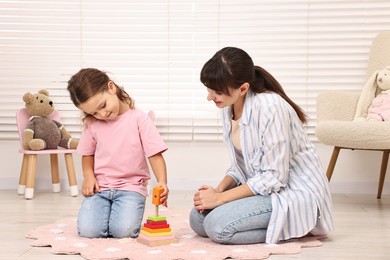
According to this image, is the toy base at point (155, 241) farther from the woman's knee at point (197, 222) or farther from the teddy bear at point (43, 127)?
the teddy bear at point (43, 127)

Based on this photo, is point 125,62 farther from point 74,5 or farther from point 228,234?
point 228,234

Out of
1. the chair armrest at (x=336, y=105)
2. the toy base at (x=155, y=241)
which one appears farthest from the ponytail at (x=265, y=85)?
the chair armrest at (x=336, y=105)

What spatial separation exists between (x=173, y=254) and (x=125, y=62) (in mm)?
1787

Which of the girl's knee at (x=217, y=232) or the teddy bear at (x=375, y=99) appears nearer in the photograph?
the girl's knee at (x=217, y=232)

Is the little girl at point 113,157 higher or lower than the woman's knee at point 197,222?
higher

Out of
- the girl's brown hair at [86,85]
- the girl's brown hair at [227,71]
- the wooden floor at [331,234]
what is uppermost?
the girl's brown hair at [227,71]

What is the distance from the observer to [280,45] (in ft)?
10.8

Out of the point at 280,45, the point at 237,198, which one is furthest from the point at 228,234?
the point at 280,45

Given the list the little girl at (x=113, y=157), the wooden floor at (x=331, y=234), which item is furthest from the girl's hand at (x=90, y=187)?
the wooden floor at (x=331, y=234)

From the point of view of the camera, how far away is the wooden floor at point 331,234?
1810 millimetres

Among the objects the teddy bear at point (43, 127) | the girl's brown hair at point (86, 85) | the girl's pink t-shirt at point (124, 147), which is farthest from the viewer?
the teddy bear at point (43, 127)

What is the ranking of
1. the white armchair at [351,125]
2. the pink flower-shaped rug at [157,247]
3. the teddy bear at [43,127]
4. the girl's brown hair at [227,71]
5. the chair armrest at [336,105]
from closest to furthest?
the pink flower-shaped rug at [157,247] → the girl's brown hair at [227,71] → the white armchair at [351,125] → the chair armrest at [336,105] → the teddy bear at [43,127]

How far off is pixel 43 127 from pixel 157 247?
1.47m

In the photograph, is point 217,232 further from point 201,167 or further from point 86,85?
point 201,167
